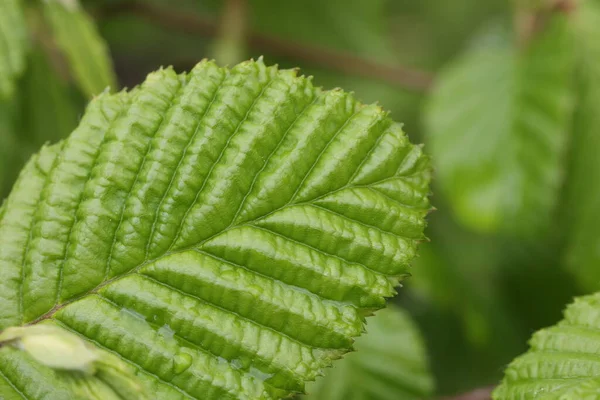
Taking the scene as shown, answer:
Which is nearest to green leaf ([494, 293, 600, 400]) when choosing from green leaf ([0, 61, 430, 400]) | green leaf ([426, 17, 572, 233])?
green leaf ([0, 61, 430, 400])

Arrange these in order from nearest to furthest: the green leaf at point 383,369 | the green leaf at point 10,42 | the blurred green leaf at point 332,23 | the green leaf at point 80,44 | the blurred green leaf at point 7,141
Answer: the green leaf at point 10,42
the green leaf at point 80,44
the green leaf at point 383,369
the blurred green leaf at point 7,141
the blurred green leaf at point 332,23

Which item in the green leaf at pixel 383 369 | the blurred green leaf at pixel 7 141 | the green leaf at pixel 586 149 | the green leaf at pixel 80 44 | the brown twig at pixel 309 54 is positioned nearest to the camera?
the green leaf at pixel 80 44

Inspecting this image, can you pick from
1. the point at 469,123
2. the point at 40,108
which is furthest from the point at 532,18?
the point at 40,108

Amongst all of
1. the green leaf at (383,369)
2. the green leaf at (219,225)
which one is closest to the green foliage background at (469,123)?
the green leaf at (383,369)

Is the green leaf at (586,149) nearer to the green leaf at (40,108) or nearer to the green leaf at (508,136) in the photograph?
the green leaf at (508,136)

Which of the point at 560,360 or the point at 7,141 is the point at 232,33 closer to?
the point at 7,141

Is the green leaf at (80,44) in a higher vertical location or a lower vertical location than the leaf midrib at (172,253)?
higher
